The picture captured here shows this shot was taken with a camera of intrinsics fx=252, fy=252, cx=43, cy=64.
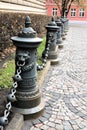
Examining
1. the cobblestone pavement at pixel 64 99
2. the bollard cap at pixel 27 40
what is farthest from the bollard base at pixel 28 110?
the bollard cap at pixel 27 40

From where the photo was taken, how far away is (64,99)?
175 inches

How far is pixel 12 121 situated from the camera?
3.18 meters

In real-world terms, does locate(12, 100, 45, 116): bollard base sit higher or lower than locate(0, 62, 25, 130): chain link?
lower

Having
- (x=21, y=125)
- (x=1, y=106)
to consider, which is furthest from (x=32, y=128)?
(x=1, y=106)

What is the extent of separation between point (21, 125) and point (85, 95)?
1.74 meters

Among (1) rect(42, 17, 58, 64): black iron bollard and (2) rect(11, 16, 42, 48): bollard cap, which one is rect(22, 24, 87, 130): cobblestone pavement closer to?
(1) rect(42, 17, 58, 64): black iron bollard

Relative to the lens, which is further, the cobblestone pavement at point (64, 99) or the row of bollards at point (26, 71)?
the cobblestone pavement at point (64, 99)

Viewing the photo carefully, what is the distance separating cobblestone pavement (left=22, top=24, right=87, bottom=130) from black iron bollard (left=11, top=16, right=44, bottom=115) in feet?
0.71

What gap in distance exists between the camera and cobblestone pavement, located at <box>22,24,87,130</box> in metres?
3.51

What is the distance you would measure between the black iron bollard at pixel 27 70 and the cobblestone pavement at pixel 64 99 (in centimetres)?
22

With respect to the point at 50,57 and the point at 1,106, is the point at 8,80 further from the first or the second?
the point at 50,57

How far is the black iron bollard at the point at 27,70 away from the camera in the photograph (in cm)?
339

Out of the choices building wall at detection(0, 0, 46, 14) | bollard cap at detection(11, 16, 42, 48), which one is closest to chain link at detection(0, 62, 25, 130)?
bollard cap at detection(11, 16, 42, 48)

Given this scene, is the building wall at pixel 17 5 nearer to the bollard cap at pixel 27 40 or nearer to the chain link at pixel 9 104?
the bollard cap at pixel 27 40
